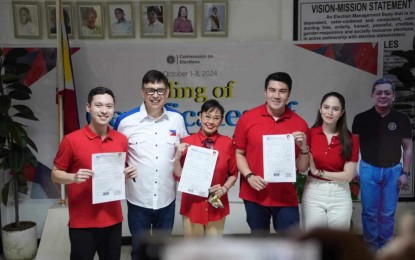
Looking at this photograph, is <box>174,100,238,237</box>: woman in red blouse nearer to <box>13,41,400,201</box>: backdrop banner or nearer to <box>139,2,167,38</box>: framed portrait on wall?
<box>13,41,400,201</box>: backdrop banner

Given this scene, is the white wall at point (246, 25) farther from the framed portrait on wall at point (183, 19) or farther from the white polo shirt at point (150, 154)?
the white polo shirt at point (150, 154)

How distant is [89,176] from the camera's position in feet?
8.34

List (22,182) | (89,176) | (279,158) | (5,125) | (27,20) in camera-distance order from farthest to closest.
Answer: (27,20), (22,182), (5,125), (279,158), (89,176)

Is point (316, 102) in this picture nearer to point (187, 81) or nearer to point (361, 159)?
point (361, 159)

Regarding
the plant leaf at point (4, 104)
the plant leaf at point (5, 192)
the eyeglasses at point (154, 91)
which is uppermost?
the eyeglasses at point (154, 91)

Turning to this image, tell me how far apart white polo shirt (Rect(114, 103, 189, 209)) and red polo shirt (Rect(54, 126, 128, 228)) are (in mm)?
193

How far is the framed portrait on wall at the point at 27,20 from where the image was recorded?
163 inches

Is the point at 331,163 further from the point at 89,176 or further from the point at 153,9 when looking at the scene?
the point at 153,9

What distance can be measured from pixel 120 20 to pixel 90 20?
0.29 m

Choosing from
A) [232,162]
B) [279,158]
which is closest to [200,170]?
[232,162]

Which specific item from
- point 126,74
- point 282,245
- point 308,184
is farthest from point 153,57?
point 282,245

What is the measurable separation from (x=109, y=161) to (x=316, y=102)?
2.37 meters

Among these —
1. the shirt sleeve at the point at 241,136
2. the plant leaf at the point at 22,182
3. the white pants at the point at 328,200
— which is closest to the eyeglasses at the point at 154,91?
the shirt sleeve at the point at 241,136

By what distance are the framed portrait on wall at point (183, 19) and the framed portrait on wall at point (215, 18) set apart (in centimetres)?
10
